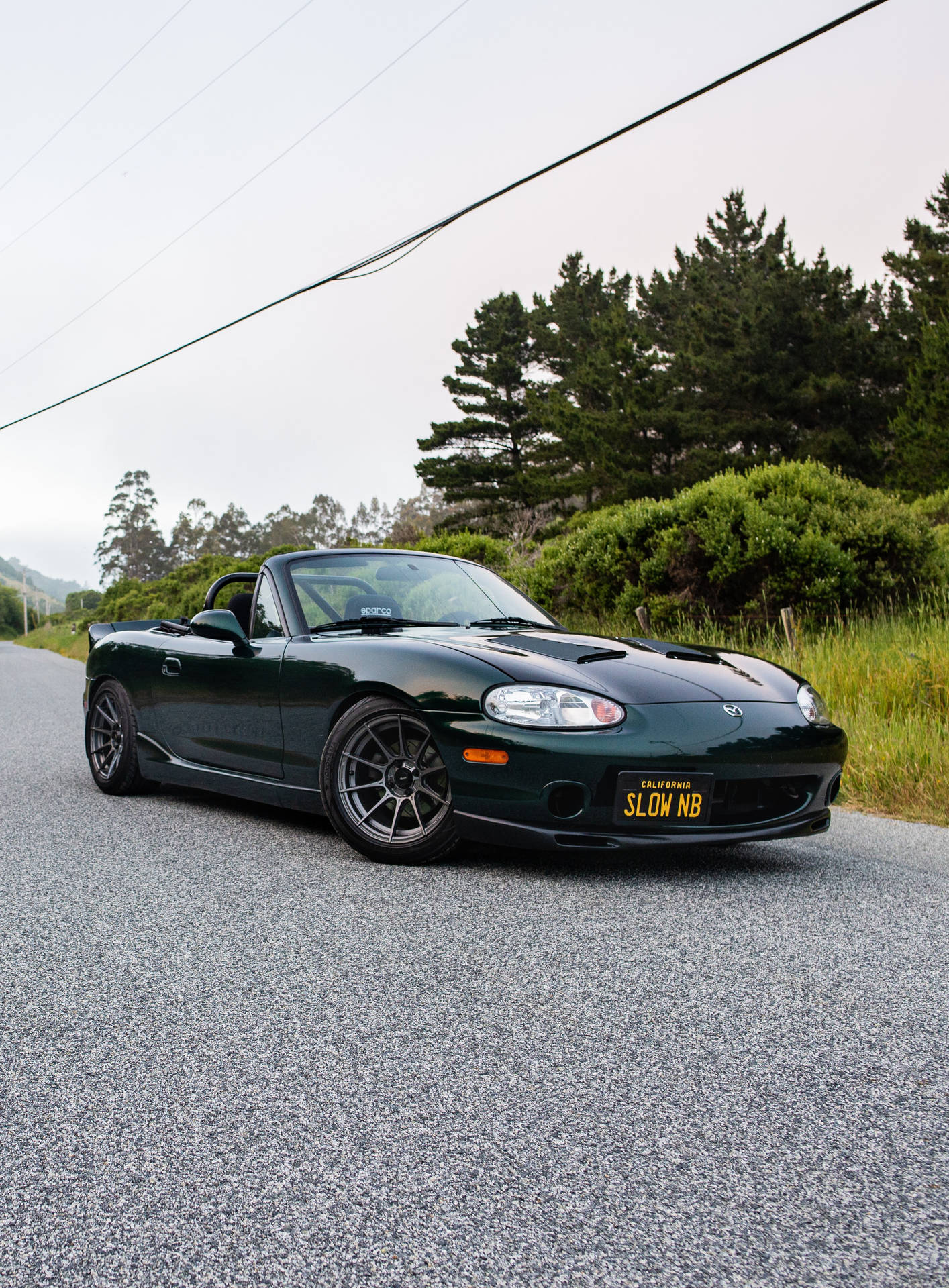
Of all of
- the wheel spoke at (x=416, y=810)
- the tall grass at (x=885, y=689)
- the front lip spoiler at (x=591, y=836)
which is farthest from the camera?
the tall grass at (x=885, y=689)

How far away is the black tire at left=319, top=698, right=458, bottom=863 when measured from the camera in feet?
14.1

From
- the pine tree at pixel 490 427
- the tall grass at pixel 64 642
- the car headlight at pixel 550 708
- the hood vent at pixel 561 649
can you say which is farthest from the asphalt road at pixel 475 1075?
the pine tree at pixel 490 427

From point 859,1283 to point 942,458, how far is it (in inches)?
1267

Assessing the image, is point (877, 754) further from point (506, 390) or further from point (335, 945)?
point (506, 390)

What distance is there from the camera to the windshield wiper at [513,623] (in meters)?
5.26

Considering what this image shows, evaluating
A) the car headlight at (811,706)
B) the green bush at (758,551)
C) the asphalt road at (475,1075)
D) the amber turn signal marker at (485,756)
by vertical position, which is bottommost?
the asphalt road at (475,1075)

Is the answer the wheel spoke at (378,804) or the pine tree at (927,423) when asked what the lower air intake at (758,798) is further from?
the pine tree at (927,423)

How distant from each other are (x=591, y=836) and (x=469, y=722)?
0.62m

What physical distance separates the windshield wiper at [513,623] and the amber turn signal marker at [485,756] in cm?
122

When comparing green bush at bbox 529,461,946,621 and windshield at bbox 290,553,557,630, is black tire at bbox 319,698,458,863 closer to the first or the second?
windshield at bbox 290,553,557,630

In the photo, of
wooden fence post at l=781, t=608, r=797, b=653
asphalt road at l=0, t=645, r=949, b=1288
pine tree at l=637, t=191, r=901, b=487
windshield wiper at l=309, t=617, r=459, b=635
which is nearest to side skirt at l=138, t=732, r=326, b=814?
asphalt road at l=0, t=645, r=949, b=1288

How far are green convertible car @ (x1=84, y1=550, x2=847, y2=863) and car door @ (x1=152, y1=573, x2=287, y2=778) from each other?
1 cm

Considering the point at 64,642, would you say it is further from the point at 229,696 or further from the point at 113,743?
the point at 229,696

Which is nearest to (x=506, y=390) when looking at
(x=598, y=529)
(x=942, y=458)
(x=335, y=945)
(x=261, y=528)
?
(x=942, y=458)
